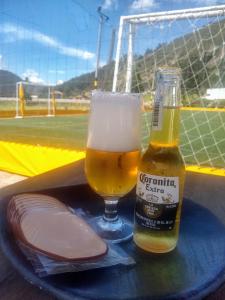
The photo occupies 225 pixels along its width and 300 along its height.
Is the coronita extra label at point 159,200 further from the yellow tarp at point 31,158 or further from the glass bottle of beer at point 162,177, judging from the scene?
the yellow tarp at point 31,158

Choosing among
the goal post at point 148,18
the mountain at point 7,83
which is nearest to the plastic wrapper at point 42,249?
the goal post at point 148,18

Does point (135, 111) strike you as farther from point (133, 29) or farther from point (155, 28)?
point (155, 28)

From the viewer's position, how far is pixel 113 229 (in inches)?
15.3

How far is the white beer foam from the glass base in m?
0.10

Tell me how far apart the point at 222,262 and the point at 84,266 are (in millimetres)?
144

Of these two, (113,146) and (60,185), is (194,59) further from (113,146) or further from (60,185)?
(113,146)

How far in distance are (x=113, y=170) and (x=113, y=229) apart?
0.07 metres

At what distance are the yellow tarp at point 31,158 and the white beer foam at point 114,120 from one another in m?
1.22

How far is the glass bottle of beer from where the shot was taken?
0.34m

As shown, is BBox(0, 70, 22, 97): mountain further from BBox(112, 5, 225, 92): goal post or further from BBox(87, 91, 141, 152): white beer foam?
BBox(87, 91, 141, 152): white beer foam

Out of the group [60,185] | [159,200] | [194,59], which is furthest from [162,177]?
[194,59]

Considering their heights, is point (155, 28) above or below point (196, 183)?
above

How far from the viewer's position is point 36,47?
10.2m

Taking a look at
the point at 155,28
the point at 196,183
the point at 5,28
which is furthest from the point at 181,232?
the point at 5,28
